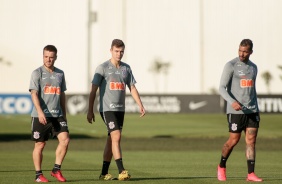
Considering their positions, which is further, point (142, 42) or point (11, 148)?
point (142, 42)

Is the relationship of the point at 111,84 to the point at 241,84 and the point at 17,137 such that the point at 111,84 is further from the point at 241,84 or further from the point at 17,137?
the point at 17,137

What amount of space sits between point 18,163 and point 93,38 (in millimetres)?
52121

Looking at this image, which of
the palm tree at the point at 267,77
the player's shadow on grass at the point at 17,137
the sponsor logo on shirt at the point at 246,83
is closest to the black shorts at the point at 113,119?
the sponsor logo on shirt at the point at 246,83

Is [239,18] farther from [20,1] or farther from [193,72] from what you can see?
[20,1]

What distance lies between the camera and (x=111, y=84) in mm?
15031

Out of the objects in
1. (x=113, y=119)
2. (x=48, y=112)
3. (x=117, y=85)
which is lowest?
(x=113, y=119)

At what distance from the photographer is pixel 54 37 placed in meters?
72.6

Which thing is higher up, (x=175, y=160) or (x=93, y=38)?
(x=93, y=38)

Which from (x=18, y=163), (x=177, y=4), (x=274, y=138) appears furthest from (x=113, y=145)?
(x=177, y=4)

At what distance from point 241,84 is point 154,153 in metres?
9.82

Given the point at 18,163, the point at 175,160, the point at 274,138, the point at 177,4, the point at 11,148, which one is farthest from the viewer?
the point at 177,4

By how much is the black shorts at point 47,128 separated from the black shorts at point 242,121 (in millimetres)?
2729

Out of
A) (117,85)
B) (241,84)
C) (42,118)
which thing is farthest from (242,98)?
(42,118)

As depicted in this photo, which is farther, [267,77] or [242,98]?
[267,77]
